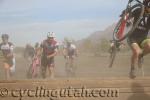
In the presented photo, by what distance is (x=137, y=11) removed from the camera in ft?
30.8

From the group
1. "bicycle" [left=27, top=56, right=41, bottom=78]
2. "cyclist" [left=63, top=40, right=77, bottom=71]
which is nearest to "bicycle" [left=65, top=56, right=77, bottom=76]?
"cyclist" [left=63, top=40, right=77, bottom=71]

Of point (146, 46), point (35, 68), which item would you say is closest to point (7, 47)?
point (35, 68)

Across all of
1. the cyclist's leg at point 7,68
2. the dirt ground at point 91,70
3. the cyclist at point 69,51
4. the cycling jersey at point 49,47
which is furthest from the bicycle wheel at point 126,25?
the cyclist at point 69,51

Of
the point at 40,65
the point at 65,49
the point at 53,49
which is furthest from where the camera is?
the point at 65,49

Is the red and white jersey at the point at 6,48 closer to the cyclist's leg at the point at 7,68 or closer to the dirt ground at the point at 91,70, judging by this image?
the cyclist's leg at the point at 7,68

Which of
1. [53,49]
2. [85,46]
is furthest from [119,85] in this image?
[85,46]

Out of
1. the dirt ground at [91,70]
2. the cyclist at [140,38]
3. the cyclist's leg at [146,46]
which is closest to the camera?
the cyclist's leg at [146,46]

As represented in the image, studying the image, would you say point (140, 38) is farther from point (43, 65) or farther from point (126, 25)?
point (43, 65)

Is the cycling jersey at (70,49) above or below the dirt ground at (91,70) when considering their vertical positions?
above

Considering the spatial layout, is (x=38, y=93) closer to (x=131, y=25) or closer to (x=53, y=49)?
(x=131, y=25)

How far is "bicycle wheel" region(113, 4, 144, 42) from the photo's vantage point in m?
9.27

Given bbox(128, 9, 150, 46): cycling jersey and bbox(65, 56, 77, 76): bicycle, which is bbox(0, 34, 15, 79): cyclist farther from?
bbox(128, 9, 150, 46): cycling jersey

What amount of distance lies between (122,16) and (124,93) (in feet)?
7.72

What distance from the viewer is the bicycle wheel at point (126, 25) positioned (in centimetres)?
927
